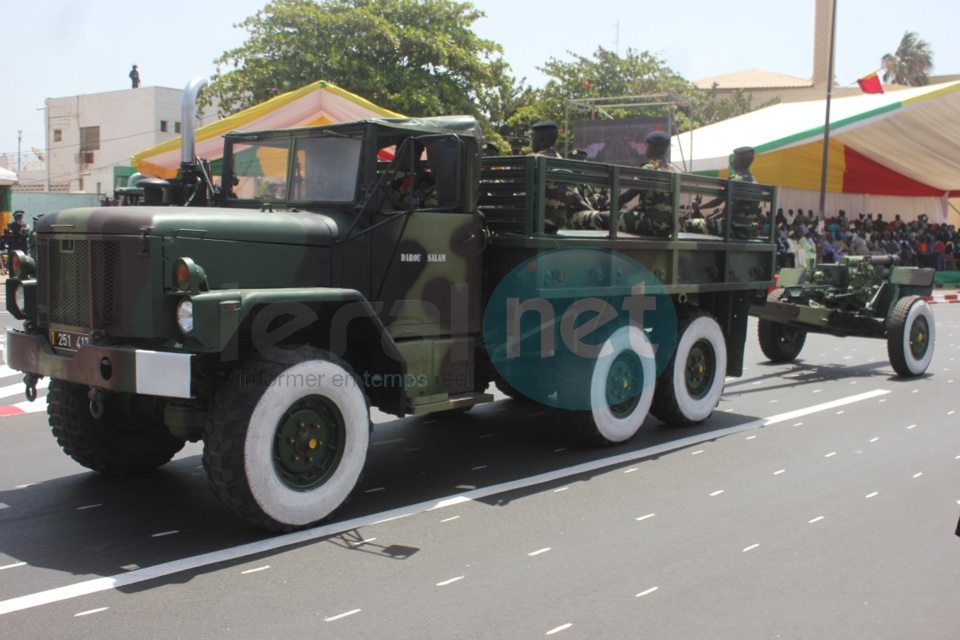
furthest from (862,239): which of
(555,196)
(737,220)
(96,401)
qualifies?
(96,401)

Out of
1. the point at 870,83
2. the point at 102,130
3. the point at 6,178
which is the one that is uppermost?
Answer: the point at 102,130

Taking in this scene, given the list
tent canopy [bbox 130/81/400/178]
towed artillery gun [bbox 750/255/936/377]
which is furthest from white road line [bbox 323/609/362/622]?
tent canopy [bbox 130/81/400/178]

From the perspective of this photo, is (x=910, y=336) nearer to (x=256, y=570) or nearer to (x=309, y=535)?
(x=309, y=535)

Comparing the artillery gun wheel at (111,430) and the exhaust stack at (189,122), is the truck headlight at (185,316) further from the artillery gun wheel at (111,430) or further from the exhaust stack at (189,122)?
the exhaust stack at (189,122)

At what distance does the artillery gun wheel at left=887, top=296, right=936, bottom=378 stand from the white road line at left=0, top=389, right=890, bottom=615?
3.83 metres

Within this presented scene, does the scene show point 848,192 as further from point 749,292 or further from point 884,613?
point 884,613

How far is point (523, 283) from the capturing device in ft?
22.2

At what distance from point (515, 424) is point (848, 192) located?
2618cm

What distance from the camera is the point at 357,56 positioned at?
29.8m

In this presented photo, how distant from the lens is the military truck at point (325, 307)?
5.03 m

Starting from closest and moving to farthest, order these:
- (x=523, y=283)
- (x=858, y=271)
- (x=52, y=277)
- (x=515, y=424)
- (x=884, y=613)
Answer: (x=884, y=613) < (x=52, y=277) < (x=523, y=283) < (x=515, y=424) < (x=858, y=271)

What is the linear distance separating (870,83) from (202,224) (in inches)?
936

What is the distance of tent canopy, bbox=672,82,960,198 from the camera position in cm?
2567

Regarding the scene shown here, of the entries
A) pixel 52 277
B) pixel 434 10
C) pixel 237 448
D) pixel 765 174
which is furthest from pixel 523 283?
pixel 434 10
